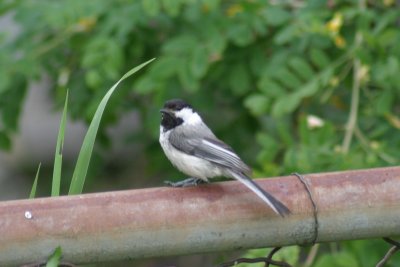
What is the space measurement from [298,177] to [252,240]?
0.20 metres

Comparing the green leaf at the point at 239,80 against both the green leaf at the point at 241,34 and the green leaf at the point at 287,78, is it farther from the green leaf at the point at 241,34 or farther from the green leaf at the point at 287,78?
the green leaf at the point at 287,78

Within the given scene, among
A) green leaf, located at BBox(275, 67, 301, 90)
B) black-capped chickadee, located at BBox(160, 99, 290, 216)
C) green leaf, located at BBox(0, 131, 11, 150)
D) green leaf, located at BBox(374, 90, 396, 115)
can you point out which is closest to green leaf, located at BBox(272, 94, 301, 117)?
green leaf, located at BBox(275, 67, 301, 90)

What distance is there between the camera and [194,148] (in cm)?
292

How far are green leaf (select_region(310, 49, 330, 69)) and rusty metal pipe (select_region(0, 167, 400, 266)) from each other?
2.04 meters

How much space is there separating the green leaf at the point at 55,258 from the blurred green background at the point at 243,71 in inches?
69.7

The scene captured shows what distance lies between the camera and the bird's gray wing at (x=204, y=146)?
8.76 feet

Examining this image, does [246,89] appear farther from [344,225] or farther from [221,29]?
[344,225]

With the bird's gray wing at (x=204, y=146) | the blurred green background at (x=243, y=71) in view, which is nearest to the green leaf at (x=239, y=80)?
the blurred green background at (x=243, y=71)

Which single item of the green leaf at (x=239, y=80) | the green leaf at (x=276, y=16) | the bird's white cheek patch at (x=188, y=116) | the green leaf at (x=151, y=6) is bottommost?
the green leaf at (x=239, y=80)

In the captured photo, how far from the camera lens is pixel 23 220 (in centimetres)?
171

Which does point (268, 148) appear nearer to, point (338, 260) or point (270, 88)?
point (270, 88)

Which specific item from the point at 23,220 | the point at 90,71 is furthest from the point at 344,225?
the point at 90,71

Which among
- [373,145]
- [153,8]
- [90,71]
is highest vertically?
[153,8]

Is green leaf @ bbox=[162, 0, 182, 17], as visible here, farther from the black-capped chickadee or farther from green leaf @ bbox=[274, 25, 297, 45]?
the black-capped chickadee
